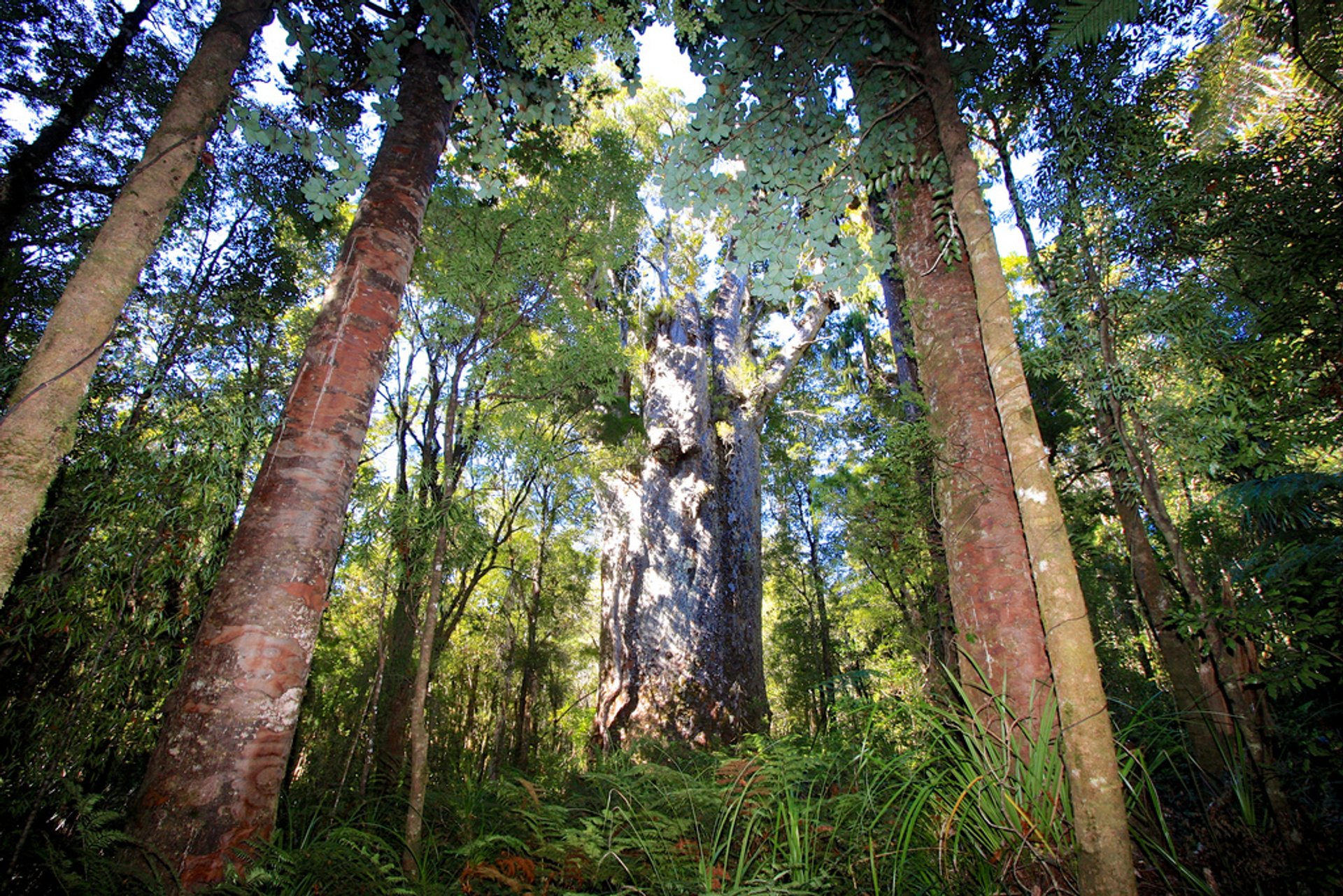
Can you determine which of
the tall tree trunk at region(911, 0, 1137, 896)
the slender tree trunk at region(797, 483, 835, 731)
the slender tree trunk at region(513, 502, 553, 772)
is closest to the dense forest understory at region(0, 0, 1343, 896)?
the tall tree trunk at region(911, 0, 1137, 896)

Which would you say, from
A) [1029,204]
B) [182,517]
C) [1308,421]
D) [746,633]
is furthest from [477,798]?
[1308,421]

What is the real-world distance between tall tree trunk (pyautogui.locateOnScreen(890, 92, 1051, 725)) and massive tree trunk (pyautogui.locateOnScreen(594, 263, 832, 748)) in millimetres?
5690

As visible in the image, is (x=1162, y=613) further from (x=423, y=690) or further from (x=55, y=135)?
(x=55, y=135)

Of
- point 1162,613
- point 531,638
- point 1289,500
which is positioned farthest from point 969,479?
point 531,638

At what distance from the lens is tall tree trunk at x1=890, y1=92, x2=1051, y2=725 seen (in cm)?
213

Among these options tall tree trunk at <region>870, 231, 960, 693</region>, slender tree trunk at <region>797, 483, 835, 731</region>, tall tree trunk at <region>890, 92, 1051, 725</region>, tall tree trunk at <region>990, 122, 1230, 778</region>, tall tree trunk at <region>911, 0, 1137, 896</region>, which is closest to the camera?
tall tree trunk at <region>911, 0, 1137, 896</region>

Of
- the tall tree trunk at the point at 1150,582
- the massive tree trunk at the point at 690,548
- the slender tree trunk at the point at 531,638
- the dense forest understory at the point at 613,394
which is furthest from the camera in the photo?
the slender tree trunk at the point at 531,638

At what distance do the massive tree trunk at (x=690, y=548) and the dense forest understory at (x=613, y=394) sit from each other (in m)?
0.12

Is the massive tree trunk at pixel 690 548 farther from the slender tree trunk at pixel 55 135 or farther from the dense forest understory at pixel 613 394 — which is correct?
the slender tree trunk at pixel 55 135

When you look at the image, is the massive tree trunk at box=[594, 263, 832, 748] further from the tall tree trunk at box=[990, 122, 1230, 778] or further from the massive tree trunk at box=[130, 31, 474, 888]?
the massive tree trunk at box=[130, 31, 474, 888]

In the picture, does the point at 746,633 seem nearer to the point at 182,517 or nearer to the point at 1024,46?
the point at 182,517

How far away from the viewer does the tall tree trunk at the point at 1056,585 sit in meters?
1.35

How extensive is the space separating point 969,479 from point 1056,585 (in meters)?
0.95

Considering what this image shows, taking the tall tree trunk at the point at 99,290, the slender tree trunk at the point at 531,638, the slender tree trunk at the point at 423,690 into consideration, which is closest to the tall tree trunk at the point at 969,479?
the slender tree trunk at the point at 423,690
